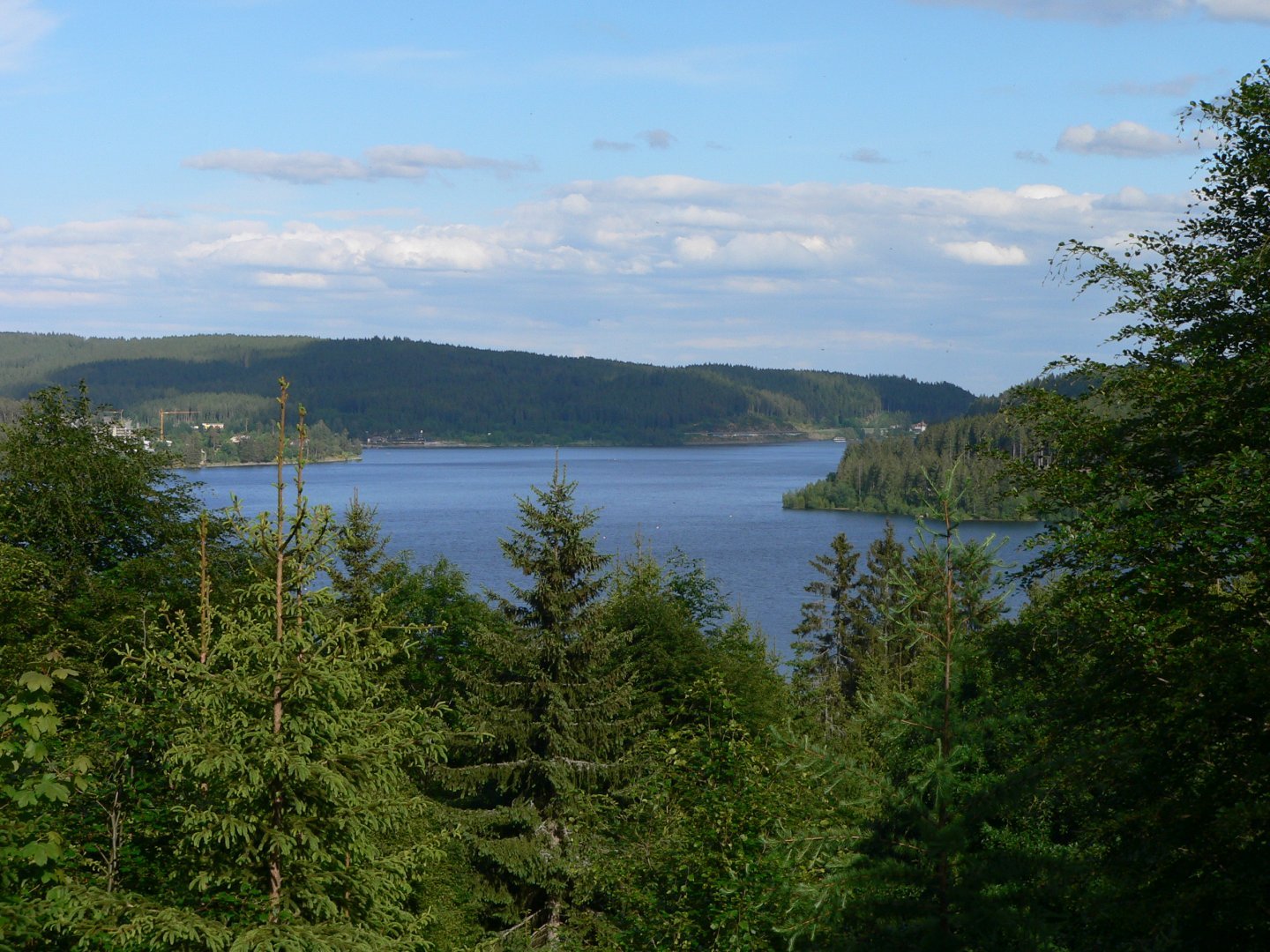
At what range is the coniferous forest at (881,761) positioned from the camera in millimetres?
7965

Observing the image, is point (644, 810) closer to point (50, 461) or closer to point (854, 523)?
point (50, 461)

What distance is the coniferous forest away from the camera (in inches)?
314

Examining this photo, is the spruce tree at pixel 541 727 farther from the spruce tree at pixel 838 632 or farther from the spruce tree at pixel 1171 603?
the spruce tree at pixel 838 632

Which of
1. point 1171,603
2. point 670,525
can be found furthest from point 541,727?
point 670,525

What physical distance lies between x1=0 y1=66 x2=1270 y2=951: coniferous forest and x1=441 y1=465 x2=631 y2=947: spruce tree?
15.9 inches

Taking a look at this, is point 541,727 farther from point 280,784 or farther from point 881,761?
point 280,784

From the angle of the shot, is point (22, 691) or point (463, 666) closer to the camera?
point (22, 691)

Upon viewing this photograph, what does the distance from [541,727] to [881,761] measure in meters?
10.6

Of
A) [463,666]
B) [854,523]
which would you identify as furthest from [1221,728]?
[854,523]

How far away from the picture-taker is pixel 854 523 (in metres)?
132

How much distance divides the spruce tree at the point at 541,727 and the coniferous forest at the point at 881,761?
1.32ft

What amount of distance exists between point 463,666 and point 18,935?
22.8 meters

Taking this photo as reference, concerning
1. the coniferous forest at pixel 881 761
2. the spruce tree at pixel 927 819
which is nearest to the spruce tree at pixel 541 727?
the coniferous forest at pixel 881 761

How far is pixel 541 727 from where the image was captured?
22297 millimetres
